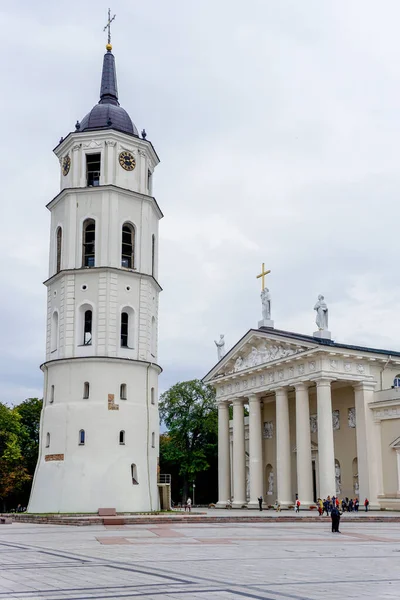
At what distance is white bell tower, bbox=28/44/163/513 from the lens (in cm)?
4247

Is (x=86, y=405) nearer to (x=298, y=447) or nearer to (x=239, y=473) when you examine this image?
(x=298, y=447)

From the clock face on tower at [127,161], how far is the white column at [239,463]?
23.7m

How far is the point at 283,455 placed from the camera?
55281mm

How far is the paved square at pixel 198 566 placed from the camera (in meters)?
11.7

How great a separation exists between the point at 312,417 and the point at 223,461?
9.03 metres

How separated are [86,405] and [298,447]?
57.1ft

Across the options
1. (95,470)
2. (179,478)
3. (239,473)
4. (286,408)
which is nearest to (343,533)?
(95,470)

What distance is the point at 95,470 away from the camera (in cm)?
4197

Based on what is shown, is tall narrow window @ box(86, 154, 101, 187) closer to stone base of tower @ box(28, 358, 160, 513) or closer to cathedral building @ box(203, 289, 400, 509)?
stone base of tower @ box(28, 358, 160, 513)

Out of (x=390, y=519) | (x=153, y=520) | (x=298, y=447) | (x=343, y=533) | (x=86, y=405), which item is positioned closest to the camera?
(x=343, y=533)

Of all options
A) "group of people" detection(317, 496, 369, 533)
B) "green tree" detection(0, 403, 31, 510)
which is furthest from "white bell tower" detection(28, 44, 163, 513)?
"green tree" detection(0, 403, 31, 510)

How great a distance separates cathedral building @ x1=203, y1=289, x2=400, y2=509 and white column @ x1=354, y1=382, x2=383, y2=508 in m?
0.07

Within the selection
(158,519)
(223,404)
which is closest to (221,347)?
(223,404)

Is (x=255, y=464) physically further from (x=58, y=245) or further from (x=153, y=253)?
(x=58, y=245)
